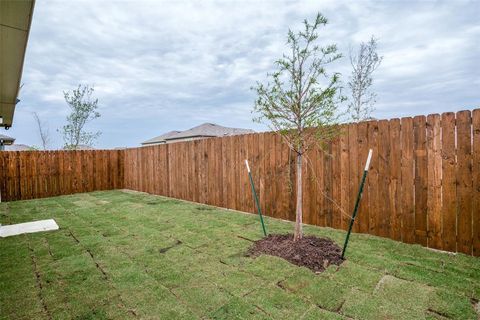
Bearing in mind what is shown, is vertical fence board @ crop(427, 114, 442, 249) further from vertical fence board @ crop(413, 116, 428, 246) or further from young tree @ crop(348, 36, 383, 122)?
young tree @ crop(348, 36, 383, 122)

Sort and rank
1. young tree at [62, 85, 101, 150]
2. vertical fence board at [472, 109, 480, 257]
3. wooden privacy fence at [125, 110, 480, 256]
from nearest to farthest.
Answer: vertical fence board at [472, 109, 480, 257]
wooden privacy fence at [125, 110, 480, 256]
young tree at [62, 85, 101, 150]

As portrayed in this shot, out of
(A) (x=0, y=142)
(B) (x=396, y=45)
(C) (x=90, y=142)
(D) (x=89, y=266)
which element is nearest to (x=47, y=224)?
(D) (x=89, y=266)

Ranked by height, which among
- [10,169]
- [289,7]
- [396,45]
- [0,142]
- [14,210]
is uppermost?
[396,45]

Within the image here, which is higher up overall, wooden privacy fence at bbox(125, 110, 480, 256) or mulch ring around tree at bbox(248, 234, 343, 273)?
wooden privacy fence at bbox(125, 110, 480, 256)

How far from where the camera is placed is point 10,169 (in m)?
9.34

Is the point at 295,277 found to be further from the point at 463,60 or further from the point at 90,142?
the point at 90,142

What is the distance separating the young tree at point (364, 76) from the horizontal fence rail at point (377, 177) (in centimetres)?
1095

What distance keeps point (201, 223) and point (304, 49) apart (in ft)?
12.0

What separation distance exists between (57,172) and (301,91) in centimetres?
1091

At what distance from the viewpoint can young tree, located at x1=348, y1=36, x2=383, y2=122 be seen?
1449 cm

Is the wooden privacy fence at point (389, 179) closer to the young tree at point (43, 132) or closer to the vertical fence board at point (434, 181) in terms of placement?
the vertical fence board at point (434, 181)

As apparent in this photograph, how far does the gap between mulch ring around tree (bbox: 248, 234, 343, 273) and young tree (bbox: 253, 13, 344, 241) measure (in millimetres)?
193

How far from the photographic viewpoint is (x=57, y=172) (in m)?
10.2

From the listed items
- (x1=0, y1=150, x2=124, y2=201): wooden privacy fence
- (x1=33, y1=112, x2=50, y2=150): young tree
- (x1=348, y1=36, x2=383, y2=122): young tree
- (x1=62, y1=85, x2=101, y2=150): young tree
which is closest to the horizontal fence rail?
(x1=0, y1=150, x2=124, y2=201): wooden privacy fence
